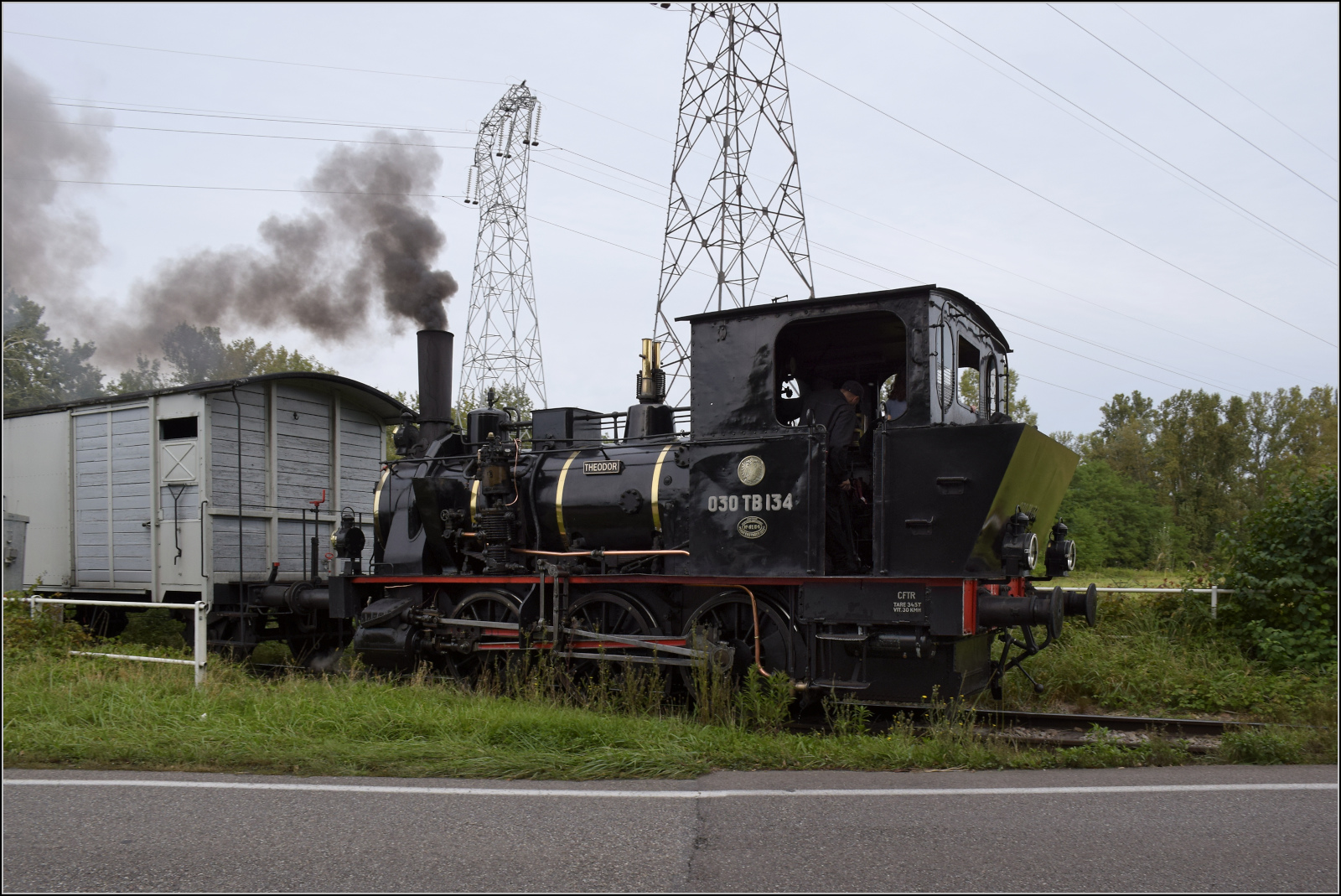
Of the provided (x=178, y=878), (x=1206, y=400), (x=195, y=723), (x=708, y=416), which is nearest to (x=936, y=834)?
(x=178, y=878)

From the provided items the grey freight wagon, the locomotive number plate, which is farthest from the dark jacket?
the grey freight wagon

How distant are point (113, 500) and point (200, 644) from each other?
15.2 feet

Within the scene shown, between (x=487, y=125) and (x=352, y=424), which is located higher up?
(x=487, y=125)

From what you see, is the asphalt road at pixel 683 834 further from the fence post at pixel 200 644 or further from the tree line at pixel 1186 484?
the tree line at pixel 1186 484

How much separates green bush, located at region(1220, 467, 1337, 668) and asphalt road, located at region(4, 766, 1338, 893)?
3.25 metres

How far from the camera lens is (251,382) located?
36.1 feet

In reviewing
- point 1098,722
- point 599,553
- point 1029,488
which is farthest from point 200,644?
point 1098,722

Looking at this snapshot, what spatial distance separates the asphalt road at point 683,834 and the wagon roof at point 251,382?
6195 mm

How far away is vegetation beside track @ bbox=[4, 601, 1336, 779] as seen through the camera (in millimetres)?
5691

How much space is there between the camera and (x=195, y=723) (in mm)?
6555

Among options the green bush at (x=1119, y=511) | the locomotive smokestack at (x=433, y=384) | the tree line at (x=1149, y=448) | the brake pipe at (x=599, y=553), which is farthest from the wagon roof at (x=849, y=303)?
the green bush at (x=1119, y=511)

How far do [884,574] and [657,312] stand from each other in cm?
1034

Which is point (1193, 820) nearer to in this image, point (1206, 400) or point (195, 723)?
point (195, 723)

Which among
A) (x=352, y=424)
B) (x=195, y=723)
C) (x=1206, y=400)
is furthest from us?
(x=1206, y=400)
